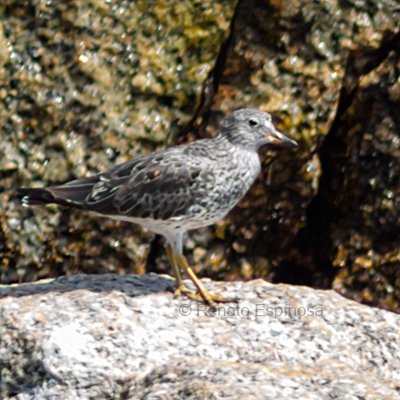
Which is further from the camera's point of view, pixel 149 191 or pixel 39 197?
pixel 149 191

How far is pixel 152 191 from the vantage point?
8.64m

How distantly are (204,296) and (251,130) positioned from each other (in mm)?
1276

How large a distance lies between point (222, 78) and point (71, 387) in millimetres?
3135

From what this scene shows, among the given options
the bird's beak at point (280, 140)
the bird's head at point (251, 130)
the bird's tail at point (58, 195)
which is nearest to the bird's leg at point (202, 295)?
the bird's tail at point (58, 195)

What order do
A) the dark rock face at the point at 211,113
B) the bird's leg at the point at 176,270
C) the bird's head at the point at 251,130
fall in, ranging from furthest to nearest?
the dark rock face at the point at 211,113 < the bird's head at the point at 251,130 < the bird's leg at the point at 176,270

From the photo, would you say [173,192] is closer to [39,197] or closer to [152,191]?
[152,191]

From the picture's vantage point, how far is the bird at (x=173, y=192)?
28.2 feet

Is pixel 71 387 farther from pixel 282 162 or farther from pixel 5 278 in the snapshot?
pixel 282 162

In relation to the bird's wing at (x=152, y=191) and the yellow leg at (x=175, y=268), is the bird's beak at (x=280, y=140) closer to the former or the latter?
the bird's wing at (x=152, y=191)

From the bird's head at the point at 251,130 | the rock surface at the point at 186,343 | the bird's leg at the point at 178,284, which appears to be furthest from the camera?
the bird's head at the point at 251,130

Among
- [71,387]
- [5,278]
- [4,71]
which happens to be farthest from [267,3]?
[71,387]

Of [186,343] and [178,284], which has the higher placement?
[178,284]

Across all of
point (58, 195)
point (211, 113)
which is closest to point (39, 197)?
point (58, 195)

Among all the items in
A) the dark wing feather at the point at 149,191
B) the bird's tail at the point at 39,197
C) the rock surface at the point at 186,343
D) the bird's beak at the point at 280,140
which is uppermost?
the bird's beak at the point at 280,140
